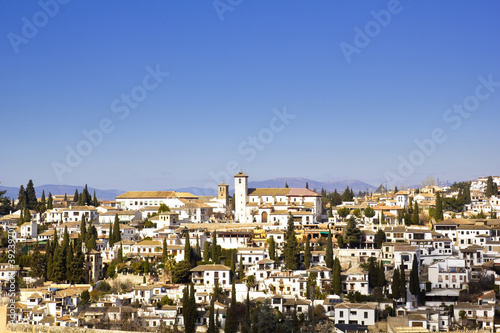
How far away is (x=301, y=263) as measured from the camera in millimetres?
32281

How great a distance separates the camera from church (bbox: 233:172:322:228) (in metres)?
38.9

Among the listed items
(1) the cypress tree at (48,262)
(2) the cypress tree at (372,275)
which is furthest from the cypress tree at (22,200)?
(2) the cypress tree at (372,275)

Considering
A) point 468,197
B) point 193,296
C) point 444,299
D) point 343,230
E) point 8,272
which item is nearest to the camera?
point 193,296

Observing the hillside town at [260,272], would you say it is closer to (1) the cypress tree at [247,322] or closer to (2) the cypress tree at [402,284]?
(1) the cypress tree at [247,322]

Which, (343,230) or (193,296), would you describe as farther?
(343,230)

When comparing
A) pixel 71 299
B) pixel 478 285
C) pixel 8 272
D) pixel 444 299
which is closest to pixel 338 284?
pixel 444 299

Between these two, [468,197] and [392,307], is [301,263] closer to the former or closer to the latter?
[392,307]

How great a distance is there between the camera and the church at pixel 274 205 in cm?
3894

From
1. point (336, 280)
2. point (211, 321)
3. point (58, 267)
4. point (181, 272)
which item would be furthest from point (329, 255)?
point (58, 267)

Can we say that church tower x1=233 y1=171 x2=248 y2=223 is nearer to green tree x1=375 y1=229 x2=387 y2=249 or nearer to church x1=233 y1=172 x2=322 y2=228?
church x1=233 y1=172 x2=322 y2=228

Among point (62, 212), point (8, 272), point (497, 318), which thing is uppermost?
point (62, 212)

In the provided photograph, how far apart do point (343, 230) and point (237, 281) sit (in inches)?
333

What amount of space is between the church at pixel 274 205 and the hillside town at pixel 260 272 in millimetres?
162

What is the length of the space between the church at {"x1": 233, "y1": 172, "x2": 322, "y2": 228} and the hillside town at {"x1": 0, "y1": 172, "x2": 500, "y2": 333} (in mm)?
162
